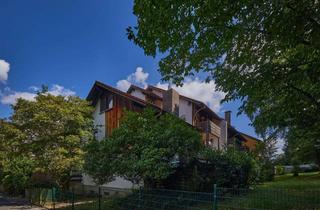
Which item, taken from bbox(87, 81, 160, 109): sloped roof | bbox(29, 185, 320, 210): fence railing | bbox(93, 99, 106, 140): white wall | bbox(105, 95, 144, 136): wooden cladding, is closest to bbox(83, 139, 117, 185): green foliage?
bbox(29, 185, 320, 210): fence railing

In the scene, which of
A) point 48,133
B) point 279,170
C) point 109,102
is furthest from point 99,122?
point 279,170

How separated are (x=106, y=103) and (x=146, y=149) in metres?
13.2

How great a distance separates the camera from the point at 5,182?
3166cm

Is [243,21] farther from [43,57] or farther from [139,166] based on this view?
[43,57]

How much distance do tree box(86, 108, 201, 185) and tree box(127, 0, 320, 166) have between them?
357 cm

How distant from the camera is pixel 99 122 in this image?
27.5 m

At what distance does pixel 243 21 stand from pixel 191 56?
5.72 feet

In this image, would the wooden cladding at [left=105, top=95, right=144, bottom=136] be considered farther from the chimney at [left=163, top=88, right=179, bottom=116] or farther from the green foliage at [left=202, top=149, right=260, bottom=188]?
the green foliage at [left=202, top=149, right=260, bottom=188]

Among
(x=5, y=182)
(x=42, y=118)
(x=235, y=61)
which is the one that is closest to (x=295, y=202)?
(x=235, y=61)

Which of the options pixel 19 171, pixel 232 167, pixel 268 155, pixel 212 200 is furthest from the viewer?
pixel 268 155

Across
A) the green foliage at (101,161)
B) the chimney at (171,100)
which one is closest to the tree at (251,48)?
the green foliage at (101,161)

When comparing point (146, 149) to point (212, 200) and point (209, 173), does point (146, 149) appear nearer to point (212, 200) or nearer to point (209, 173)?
point (209, 173)

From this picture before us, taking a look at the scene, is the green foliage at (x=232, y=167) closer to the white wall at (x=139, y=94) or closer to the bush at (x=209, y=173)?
the bush at (x=209, y=173)

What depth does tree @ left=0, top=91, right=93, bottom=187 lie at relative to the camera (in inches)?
859
